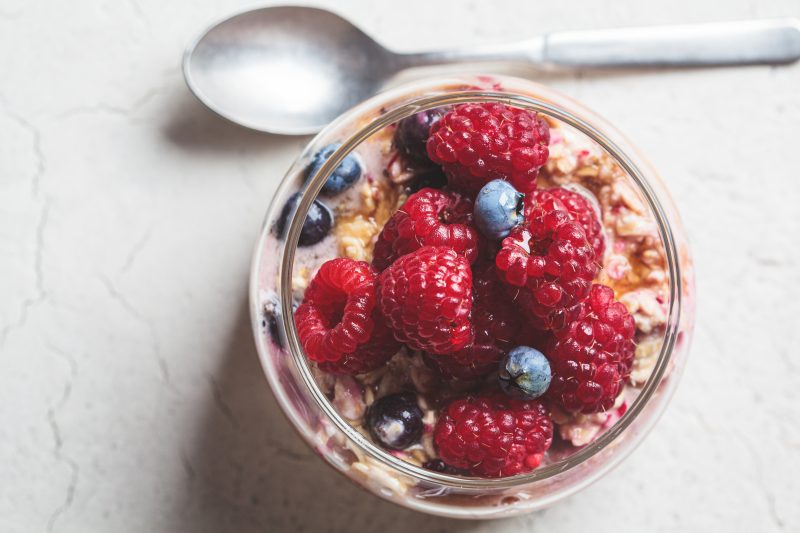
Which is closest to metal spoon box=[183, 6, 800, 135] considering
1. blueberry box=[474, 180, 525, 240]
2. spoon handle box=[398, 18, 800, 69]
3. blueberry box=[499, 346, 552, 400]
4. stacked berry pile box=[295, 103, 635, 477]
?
spoon handle box=[398, 18, 800, 69]

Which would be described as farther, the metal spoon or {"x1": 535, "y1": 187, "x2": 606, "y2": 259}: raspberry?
the metal spoon

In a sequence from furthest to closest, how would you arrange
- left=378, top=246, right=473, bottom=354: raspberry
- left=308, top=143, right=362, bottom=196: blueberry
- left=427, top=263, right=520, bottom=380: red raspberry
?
left=308, top=143, right=362, bottom=196: blueberry, left=427, top=263, right=520, bottom=380: red raspberry, left=378, top=246, right=473, bottom=354: raspberry

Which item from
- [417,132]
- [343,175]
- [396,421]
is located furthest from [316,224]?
[396,421]

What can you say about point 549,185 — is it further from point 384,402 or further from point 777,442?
point 777,442

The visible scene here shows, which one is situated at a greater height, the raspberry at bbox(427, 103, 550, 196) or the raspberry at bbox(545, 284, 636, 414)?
the raspberry at bbox(427, 103, 550, 196)

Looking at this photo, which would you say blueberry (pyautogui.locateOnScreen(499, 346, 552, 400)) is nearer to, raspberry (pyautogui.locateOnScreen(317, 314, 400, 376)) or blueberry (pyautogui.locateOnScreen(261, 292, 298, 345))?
raspberry (pyautogui.locateOnScreen(317, 314, 400, 376))

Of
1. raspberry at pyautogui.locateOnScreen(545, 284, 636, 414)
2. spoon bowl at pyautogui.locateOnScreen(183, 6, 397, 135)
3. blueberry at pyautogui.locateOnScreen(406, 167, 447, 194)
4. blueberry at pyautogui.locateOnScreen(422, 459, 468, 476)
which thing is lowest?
blueberry at pyautogui.locateOnScreen(422, 459, 468, 476)

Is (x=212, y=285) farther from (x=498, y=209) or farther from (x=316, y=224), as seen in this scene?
(x=498, y=209)
